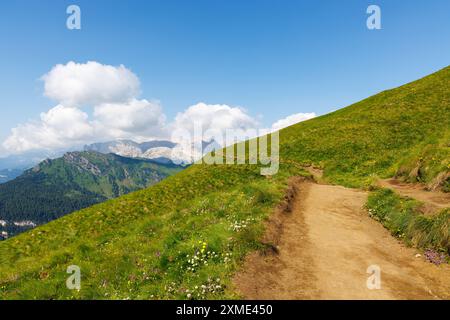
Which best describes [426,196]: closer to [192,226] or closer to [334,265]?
[334,265]

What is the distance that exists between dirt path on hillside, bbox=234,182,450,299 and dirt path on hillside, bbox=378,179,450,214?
2387mm

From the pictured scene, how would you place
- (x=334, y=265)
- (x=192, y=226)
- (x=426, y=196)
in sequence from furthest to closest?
(x=426, y=196) → (x=192, y=226) → (x=334, y=265)

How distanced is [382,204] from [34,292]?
18292mm

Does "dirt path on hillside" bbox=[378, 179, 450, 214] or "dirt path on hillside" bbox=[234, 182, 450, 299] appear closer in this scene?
"dirt path on hillside" bbox=[234, 182, 450, 299]

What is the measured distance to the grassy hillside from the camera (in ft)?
35.5

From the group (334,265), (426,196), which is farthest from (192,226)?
(426,196)

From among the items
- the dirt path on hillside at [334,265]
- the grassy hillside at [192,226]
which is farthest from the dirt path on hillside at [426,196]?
the dirt path on hillside at [334,265]

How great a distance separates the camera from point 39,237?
2262cm

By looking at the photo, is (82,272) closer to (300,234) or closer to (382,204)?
(300,234)

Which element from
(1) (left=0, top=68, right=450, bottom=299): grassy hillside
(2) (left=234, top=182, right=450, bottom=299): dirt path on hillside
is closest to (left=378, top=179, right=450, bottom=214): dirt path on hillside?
(1) (left=0, top=68, right=450, bottom=299): grassy hillside

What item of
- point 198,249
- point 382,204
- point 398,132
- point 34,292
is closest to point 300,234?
point 198,249

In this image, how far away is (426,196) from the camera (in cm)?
1709

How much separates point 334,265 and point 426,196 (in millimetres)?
9543

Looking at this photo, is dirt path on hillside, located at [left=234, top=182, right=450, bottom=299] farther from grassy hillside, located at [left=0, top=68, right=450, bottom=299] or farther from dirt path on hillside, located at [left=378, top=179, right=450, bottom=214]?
dirt path on hillside, located at [left=378, top=179, right=450, bottom=214]
